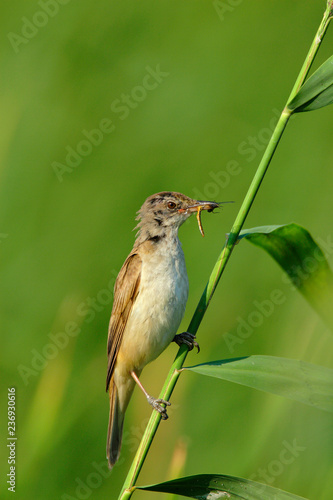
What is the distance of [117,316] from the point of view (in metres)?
3.04

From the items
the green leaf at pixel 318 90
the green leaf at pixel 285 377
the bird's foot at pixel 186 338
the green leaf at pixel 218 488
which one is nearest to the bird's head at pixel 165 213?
the bird's foot at pixel 186 338

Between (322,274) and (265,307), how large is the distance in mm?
1523

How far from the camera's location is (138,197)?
404 cm

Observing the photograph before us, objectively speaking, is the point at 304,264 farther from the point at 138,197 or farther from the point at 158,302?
the point at 138,197

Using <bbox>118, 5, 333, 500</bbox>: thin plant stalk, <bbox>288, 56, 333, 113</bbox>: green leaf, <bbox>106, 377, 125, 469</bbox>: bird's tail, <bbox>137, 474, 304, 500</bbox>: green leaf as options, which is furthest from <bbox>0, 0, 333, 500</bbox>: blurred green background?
<bbox>288, 56, 333, 113</bbox>: green leaf

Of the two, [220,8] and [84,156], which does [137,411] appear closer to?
[84,156]

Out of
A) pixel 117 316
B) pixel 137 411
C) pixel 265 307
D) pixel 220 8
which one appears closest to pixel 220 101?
pixel 220 8

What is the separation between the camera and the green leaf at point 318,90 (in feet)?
5.89

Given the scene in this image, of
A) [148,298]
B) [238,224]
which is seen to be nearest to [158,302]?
[148,298]

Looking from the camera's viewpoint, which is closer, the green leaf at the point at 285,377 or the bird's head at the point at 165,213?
the green leaf at the point at 285,377

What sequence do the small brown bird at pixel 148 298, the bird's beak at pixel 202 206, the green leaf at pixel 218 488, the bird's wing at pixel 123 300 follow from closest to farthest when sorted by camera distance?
1. the green leaf at pixel 218 488
2. the bird's beak at pixel 202 206
3. the small brown bird at pixel 148 298
4. the bird's wing at pixel 123 300

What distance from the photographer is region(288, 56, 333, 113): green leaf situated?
70.7 inches

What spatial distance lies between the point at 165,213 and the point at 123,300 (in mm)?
539

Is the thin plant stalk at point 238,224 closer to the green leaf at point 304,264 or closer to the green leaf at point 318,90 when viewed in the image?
the green leaf at point 318,90
